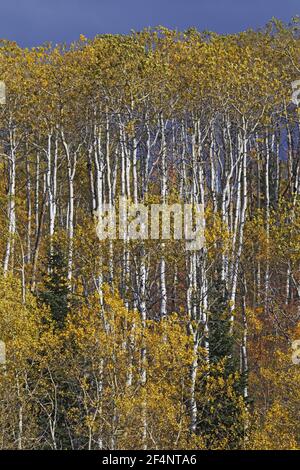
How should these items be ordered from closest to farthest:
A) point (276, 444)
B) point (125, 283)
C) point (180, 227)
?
1. point (276, 444)
2. point (180, 227)
3. point (125, 283)

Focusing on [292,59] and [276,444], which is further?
[292,59]

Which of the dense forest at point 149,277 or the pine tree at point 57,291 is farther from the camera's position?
the pine tree at point 57,291

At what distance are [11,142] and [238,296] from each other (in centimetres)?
1310

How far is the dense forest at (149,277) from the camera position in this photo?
21.6 metres

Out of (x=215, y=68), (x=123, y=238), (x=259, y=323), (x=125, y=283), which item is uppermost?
(x=215, y=68)

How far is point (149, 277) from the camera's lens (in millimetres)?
31047

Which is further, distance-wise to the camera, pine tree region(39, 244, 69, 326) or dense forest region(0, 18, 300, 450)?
pine tree region(39, 244, 69, 326)

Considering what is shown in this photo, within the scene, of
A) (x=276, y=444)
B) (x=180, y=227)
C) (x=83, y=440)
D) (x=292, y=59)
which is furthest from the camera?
(x=292, y=59)

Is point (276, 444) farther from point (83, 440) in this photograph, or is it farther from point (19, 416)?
point (19, 416)

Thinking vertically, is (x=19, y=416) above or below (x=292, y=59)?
below

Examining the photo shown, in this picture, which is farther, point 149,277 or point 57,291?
point 149,277

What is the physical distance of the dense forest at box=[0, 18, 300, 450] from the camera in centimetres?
2161

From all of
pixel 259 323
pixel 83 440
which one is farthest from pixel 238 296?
pixel 83 440
